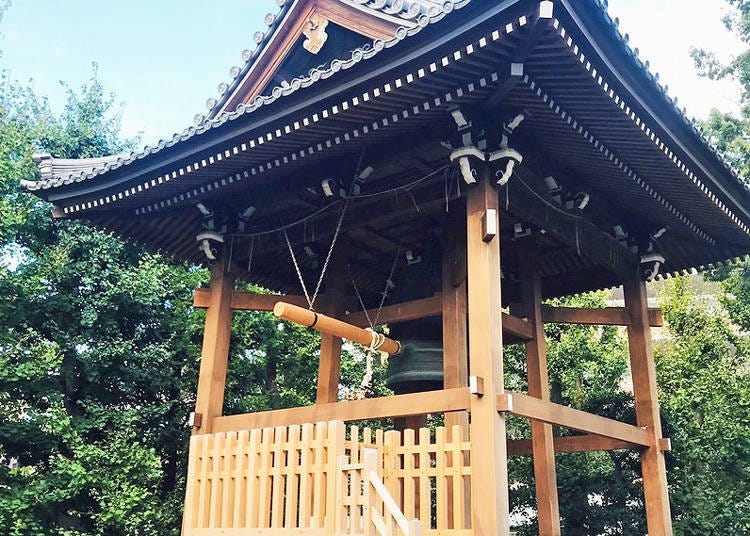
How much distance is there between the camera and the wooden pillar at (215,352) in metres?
6.98

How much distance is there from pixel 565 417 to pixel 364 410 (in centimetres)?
170

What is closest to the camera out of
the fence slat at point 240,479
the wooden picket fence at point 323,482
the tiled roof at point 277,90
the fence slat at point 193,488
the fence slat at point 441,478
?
the tiled roof at point 277,90

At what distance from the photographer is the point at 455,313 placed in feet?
22.3

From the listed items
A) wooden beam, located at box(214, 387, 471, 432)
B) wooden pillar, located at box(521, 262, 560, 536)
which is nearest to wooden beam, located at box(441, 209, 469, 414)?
wooden beam, located at box(214, 387, 471, 432)

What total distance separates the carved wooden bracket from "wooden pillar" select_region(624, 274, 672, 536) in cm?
431

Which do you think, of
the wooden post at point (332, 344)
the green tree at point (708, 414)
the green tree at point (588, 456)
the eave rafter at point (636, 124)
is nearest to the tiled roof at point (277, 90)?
the eave rafter at point (636, 124)

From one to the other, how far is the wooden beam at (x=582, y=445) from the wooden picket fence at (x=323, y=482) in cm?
235

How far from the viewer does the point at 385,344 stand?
7.04 metres

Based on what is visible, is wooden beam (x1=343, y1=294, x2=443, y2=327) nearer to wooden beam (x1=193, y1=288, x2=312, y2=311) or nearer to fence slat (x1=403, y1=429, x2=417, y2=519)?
wooden beam (x1=193, y1=288, x2=312, y2=311)

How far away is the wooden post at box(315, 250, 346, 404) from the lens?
25.7ft

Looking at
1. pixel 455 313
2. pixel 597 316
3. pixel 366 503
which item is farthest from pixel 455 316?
pixel 366 503

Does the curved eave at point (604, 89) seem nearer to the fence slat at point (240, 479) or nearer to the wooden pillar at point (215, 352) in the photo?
the wooden pillar at point (215, 352)

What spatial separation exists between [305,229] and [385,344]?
1.47 m

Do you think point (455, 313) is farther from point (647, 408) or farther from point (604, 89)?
point (604, 89)
